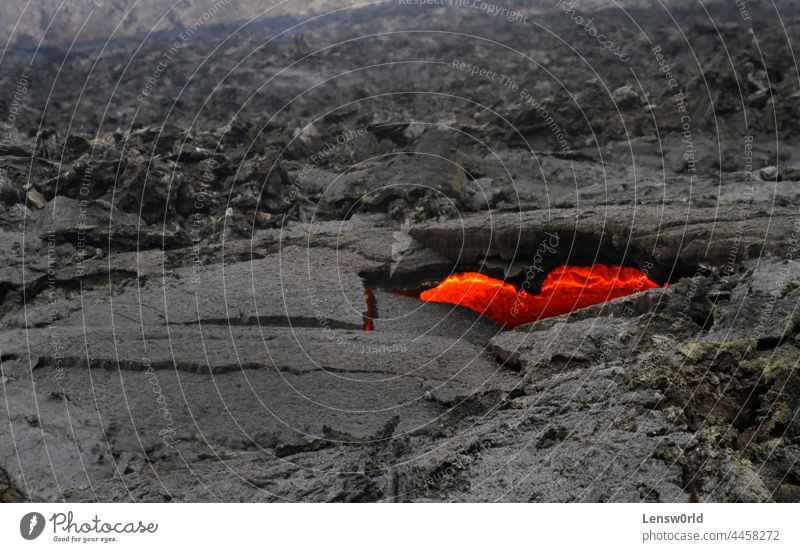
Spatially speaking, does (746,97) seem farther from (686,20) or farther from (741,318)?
(741,318)

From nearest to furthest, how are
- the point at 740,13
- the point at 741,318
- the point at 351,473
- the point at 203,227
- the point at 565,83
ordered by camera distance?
Answer: the point at 351,473
the point at 741,318
the point at 203,227
the point at 565,83
the point at 740,13

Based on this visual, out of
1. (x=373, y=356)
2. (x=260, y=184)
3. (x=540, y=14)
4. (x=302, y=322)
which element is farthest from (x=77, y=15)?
(x=373, y=356)

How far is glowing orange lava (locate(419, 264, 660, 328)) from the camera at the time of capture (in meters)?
9.45

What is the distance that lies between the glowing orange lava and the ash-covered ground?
157 millimetres

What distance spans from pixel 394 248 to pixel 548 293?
228 centimetres

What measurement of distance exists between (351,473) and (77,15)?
1529cm

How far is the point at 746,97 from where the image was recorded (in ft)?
45.6

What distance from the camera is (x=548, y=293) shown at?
9734 mm

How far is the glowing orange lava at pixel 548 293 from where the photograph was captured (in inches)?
372
